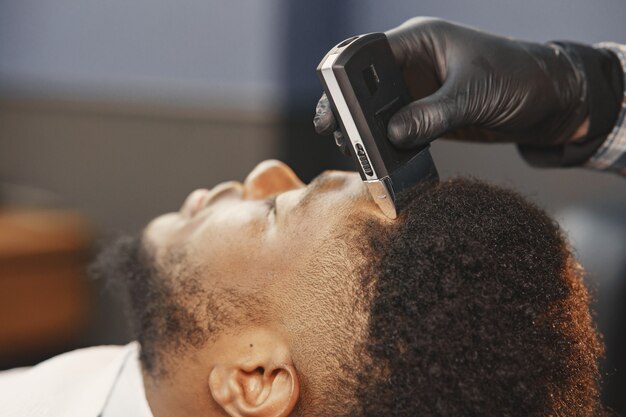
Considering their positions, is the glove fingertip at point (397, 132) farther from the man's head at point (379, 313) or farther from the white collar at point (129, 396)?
the white collar at point (129, 396)

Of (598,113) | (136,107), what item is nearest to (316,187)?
(598,113)

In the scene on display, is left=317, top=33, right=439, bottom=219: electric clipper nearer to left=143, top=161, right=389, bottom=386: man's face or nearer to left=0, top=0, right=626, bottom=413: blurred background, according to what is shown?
left=143, top=161, right=389, bottom=386: man's face

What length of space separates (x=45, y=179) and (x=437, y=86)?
1.89 meters

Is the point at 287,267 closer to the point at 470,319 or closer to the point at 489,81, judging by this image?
the point at 470,319

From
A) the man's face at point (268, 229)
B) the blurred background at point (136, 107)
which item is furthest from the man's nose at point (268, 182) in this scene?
the blurred background at point (136, 107)

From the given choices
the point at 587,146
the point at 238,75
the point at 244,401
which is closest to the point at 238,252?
the point at 244,401

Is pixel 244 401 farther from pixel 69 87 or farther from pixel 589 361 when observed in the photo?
pixel 69 87

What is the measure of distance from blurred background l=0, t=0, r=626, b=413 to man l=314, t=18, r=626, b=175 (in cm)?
122

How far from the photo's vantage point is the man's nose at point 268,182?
1.18 m

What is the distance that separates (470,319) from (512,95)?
1.46 feet

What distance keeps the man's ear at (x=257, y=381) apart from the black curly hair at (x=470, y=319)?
0.11m

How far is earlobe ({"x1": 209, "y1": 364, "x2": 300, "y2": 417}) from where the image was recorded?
0.92m

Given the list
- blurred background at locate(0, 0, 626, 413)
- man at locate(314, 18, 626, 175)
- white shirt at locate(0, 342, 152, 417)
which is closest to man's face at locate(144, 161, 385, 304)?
man at locate(314, 18, 626, 175)

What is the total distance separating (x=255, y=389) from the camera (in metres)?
0.96
